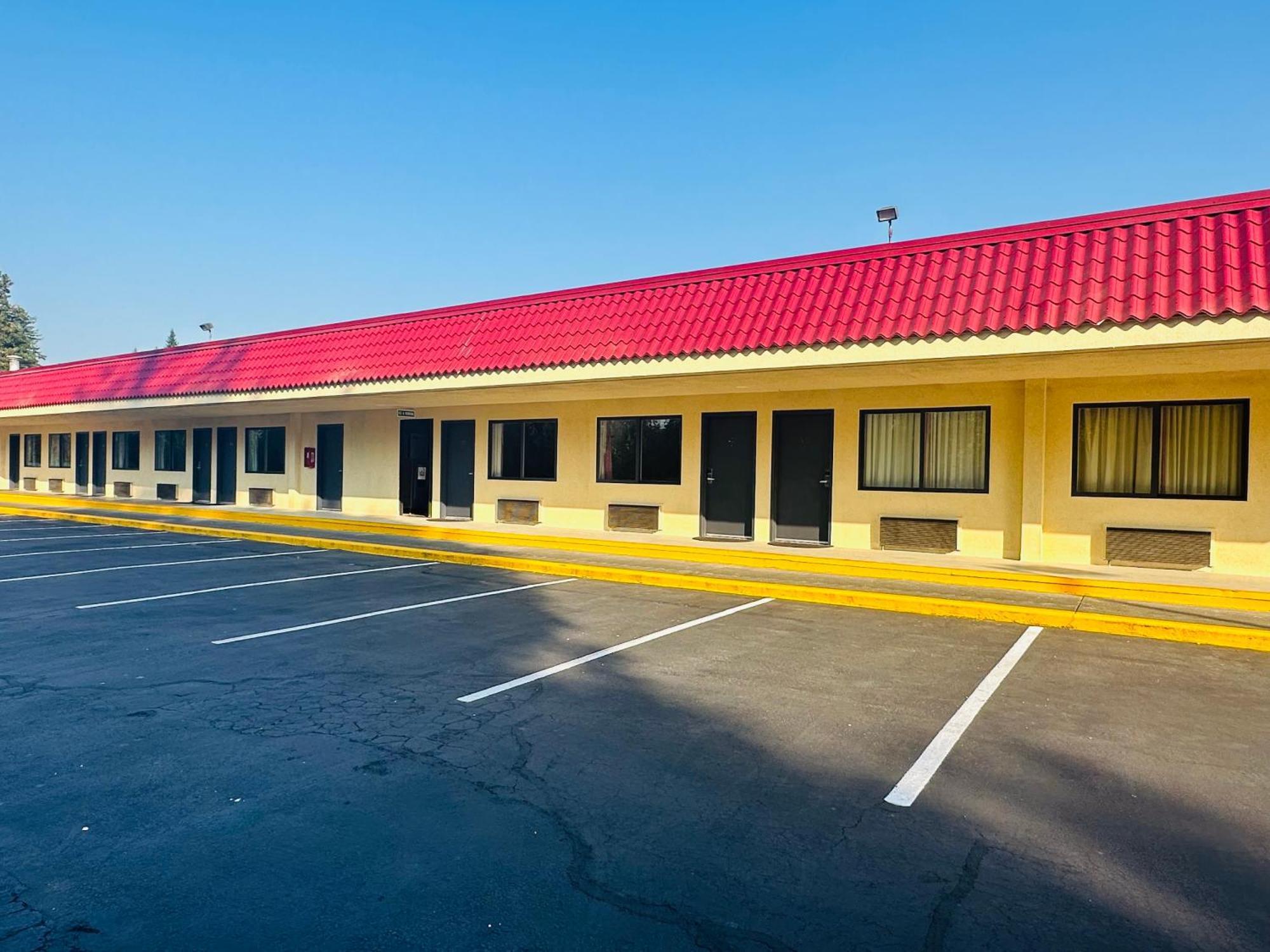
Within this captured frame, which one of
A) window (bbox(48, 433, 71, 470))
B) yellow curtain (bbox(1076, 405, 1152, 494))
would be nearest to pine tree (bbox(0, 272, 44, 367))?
window (bbox(48, 433, 71, 470))

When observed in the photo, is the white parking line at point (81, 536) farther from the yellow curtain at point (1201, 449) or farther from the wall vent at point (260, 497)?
the yellow curtain at point (1201, 449)

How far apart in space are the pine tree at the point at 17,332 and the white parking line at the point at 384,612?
93536 mm

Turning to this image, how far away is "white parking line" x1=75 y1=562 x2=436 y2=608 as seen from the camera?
9031 mm

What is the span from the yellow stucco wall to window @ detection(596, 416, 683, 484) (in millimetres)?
182

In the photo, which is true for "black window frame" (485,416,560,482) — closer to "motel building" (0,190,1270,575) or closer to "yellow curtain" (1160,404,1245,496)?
"motel building" (0,190,1270,575)

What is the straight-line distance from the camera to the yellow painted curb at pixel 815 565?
9.05m

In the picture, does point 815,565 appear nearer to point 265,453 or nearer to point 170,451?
point 265,453

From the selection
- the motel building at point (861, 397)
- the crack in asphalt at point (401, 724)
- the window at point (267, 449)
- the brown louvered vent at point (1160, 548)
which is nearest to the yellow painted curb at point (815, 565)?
the brown louvered vent at point (1160, 548)

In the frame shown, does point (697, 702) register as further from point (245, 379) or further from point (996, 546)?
point (245, 379)

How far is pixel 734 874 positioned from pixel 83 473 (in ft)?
110

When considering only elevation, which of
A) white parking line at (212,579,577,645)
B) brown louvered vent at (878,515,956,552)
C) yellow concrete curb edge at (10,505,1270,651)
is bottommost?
white parking line at (212,579,577,645)

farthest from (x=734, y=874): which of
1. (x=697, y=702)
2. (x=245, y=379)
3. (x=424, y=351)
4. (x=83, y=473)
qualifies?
(x=83, y=473)

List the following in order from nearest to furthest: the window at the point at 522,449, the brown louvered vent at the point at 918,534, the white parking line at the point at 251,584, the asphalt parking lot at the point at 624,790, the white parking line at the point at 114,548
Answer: the asphalt parking lot at the point at 624,790, the white parking line at the point at 251,584, the brown louvered vent at the point at 918,534, the white parking line at the point at 114,548, the window at the point at 522,449

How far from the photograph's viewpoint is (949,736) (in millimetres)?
4973
